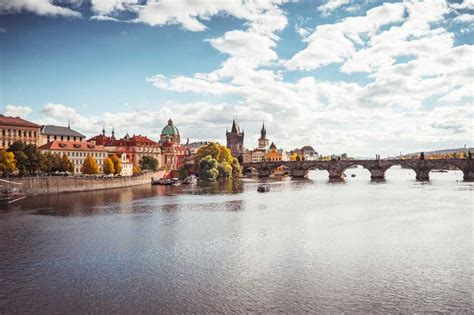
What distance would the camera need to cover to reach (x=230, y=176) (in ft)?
370

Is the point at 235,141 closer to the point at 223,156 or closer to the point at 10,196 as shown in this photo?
the point at 223,156

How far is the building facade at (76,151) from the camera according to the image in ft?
283

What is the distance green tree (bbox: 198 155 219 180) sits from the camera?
99.4m

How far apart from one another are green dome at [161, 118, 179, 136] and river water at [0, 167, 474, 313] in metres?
122

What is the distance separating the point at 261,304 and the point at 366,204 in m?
37.1

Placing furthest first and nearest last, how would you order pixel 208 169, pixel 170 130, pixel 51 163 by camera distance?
pixel 170 130, pixel 208 169, pixel 51 163

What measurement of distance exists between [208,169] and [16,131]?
1653 inches

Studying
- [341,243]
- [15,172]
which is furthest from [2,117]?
[341,243]

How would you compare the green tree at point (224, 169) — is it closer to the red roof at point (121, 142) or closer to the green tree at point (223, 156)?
the green tree at point (223, 156)

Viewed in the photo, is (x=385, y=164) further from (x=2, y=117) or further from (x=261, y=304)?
(x=261, y=304)

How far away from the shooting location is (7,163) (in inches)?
2357

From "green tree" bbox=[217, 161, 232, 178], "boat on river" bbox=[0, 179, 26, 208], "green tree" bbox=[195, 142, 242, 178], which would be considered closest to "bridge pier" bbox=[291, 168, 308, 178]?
"green tree" bbox=[195, 142, 242, 178]

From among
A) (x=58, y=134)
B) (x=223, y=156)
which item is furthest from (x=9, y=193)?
(x=223, y=156)

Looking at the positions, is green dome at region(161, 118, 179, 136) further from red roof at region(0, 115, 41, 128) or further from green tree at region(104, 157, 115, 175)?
red roof at region(0, 115, 41, 128)
